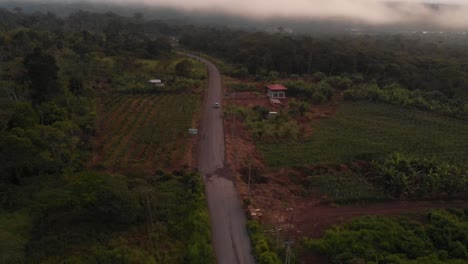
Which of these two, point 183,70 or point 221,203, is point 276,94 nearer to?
point 183,70

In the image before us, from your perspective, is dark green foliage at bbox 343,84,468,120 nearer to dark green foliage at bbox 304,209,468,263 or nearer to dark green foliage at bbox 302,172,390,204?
dark green foliage at bbox 302,172,390,204

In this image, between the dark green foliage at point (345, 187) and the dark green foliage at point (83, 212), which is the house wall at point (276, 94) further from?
the dark green foliage at point (83, 212)

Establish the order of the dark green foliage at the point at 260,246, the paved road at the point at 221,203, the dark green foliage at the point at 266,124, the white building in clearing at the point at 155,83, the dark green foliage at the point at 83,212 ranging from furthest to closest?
the white building in clearing at the point at 155,83 → the dark green foliage at the point at 266,124 → the dark green foliage at the point at 83,212 → the paved road at the point at 221,203 → the dark green foliage at the point at 260,246

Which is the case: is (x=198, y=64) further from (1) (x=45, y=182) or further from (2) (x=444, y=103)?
(1) (x=45, y=182)

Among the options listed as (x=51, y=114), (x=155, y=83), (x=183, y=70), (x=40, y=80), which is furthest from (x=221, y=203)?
(x=183, y=70)

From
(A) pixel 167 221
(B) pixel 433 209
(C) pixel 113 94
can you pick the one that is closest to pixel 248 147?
(A) pixel 167 221

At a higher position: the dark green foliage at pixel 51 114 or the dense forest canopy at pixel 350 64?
the dense forest canopy at pixel 350 64

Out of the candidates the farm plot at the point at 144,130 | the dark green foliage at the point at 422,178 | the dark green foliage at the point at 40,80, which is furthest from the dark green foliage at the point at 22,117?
the dark green foliage at the point at 422,178

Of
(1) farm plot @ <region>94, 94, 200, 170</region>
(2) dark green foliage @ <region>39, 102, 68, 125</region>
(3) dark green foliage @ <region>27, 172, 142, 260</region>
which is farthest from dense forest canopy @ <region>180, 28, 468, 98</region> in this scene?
(3) dark green foliage @ <region>27, 172, 142, 260</region>
